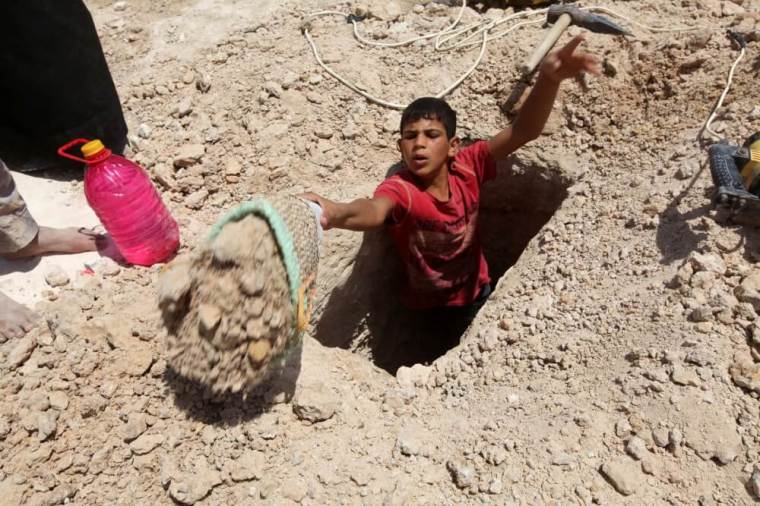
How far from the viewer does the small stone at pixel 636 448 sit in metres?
1.41

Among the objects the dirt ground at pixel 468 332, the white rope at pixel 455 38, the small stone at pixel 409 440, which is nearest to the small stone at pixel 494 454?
the dirt ground at pixel 468 332

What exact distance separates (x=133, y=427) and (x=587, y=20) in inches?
103

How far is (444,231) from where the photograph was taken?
8.12 feet

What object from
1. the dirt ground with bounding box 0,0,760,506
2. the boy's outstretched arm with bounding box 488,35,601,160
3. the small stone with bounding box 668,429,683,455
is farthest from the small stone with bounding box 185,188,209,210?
the small stone with bounding box 668,429,683,455

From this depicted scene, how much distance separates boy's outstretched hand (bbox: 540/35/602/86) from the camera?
195 centimetres

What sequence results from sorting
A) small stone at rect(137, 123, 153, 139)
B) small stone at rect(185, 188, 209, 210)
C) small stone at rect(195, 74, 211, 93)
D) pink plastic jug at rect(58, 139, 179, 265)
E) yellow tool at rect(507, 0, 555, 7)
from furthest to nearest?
yellow tool at rect(507, 0, 555, 7), small stone at rect(195, 74, 211, 93), small stone at rect(137, 123, 153, 139), small stone at rect(185, 188, 209, 210), pink plastic jug at rect(58, 139, 179, 265)

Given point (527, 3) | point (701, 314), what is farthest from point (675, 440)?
point (527, 3)

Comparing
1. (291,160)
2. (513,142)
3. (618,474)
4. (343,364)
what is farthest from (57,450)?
(513,142)

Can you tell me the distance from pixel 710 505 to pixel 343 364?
3.89 feet

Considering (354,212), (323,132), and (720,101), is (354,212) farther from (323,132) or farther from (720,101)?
(720,101)

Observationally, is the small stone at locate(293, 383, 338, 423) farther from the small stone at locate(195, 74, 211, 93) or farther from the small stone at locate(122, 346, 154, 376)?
the small stone at locate(195, 74, 211, 93)

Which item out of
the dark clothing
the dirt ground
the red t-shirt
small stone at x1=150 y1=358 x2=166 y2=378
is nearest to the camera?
the dirt ground

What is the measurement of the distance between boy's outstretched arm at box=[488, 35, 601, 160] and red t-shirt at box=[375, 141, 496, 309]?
11 centimetres

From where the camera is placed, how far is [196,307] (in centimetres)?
147
